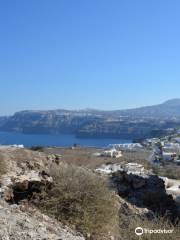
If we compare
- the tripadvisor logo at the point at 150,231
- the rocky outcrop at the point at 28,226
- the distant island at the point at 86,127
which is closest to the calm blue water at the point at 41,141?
the distant island at the point at 86,127

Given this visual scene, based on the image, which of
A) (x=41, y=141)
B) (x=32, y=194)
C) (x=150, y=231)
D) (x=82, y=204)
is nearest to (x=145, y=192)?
(x=32, y=194)

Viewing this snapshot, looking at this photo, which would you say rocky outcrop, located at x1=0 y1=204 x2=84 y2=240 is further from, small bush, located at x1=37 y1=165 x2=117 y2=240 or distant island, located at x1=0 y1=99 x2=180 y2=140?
distant island, located at x1=0 y1=99 x2=180 y2=140

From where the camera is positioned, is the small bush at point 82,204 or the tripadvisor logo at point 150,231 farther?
the small bush at point 82,204

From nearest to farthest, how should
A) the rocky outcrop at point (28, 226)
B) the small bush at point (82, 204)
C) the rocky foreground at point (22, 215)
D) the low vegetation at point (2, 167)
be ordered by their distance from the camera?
the rocky outcrop at point (28, 226)
the rocky foreground at point (22, 215)
the small bush at point (82, 204)
the low vegetation at point (2, 167)

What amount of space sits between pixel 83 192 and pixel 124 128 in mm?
146145

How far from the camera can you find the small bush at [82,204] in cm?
924

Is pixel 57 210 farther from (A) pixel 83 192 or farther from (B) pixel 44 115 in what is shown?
(B) pixel 44 115

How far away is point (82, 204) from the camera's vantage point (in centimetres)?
952

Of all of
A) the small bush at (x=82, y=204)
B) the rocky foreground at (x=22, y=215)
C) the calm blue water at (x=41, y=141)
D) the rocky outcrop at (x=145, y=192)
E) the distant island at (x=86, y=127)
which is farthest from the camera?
the distant island at (x=86, y=127)

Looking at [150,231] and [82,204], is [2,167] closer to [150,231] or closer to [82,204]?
[82,204]

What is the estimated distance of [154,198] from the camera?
55.5ft

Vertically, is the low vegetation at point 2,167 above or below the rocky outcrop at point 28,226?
above

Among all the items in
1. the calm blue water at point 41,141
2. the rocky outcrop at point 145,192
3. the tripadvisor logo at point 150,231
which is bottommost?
the calm blue water at point 41,141

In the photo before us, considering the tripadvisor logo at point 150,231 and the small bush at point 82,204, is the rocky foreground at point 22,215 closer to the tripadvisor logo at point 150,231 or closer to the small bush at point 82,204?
the small bush at point 82,204
